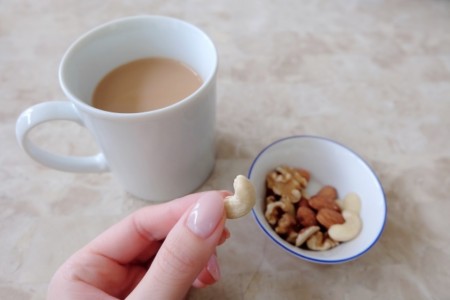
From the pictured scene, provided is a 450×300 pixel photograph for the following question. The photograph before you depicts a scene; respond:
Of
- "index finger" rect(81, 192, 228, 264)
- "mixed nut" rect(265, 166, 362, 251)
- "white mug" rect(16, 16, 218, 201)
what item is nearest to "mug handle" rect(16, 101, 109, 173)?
"white mug" rect(16, 16, 218, 201)

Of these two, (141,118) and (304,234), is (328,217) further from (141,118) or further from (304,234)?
(141,118)

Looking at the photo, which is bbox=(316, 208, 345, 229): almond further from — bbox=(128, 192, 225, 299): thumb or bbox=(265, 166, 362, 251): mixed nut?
bbox=(128, 192, 225, 299): thumb

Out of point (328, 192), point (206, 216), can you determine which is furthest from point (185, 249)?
point (328, 192)

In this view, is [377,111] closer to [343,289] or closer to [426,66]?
[426,66]

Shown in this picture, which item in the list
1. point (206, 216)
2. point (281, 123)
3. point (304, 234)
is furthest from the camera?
point (281, 123)

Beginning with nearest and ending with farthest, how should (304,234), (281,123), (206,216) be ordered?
(206,216) < (304,234) < (281,123)

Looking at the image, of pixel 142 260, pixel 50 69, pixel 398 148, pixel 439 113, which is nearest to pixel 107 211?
pixel 142 260
